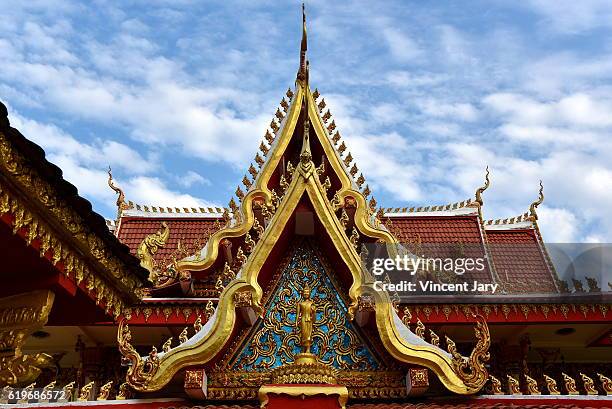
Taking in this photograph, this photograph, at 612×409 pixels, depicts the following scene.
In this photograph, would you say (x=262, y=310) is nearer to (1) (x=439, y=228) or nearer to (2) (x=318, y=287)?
(2) (x=318, y=287)

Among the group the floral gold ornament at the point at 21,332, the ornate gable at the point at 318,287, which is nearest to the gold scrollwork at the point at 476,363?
the ornate gable at the point at 318,287

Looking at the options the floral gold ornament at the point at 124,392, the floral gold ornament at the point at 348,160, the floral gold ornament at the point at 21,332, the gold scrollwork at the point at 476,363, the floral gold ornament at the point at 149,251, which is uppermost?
the floral gold ornament at the point at 348,160

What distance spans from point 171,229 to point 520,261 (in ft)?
26.8

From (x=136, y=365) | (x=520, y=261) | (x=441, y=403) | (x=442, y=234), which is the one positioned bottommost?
(x=441, y=403)

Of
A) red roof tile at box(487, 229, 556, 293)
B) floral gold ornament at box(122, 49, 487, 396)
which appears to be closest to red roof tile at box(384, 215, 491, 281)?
red roof tile at box(487, 229, 556, 293)

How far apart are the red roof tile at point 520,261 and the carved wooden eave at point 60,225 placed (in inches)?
348

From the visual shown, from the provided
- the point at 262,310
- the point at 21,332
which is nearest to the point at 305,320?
A: the point at 262,310

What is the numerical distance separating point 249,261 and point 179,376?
147cm

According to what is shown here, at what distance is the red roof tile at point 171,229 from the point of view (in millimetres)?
15125

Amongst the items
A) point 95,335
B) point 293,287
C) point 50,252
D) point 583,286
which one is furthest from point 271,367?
point 583,286

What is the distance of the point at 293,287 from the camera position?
7938mm

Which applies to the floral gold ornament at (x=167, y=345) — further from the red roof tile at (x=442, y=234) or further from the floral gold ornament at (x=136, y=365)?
the red roof tile at (x=442, y=234)

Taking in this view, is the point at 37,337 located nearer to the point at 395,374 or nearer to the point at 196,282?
the point at 196,282

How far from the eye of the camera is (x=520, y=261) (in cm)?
1498
